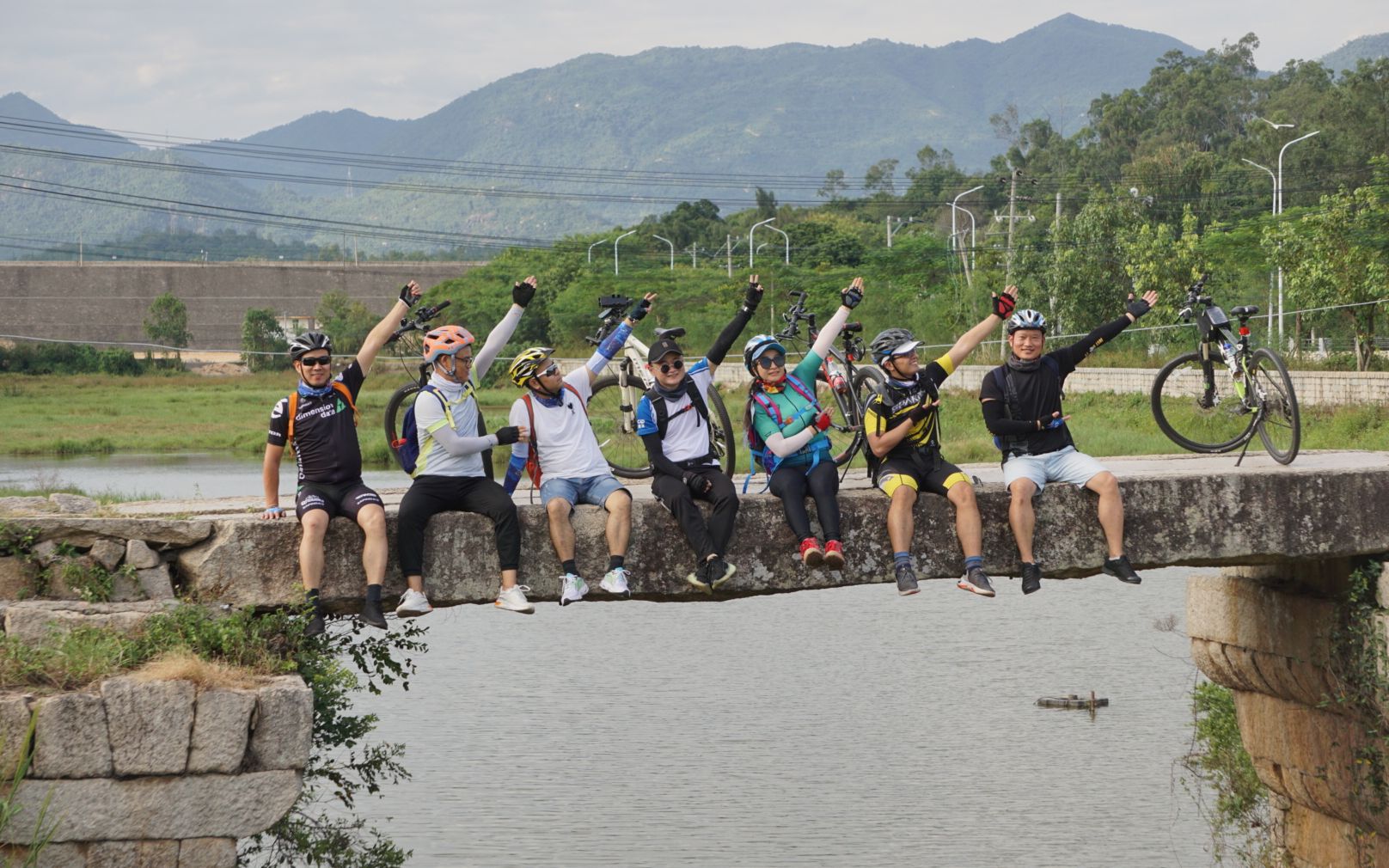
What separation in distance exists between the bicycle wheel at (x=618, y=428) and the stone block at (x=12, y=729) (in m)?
4.56

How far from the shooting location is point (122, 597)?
7.66 metres

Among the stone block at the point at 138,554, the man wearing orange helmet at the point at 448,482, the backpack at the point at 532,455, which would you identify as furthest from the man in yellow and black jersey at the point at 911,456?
the stone block at the point at 138,554

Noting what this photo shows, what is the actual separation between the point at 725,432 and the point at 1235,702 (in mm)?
4397

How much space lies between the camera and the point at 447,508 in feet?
26.0

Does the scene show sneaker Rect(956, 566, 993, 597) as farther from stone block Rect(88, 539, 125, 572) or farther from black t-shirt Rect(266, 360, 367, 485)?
stone block Rect(88, 539, 125, 572)

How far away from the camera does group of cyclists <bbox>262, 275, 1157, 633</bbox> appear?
25.4ft

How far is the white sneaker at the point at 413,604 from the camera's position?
7.60 meters

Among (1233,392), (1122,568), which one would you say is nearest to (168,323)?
(1233,392)

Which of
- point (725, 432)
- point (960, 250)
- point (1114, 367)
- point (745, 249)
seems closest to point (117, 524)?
point (725, 432)

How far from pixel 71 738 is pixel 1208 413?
24.4 feet

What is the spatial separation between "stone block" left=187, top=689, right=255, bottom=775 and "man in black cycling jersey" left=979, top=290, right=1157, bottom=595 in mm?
4018

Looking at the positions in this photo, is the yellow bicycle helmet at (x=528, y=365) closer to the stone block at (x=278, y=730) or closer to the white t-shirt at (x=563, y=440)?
the white t-shirt at (x=563, y=440)

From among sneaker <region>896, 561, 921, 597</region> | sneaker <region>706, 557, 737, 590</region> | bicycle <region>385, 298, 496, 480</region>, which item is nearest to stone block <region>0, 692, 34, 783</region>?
bicycle <region>385, 298, 496, 480</region>

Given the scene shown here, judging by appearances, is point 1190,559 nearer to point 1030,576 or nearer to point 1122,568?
point 1122,568
